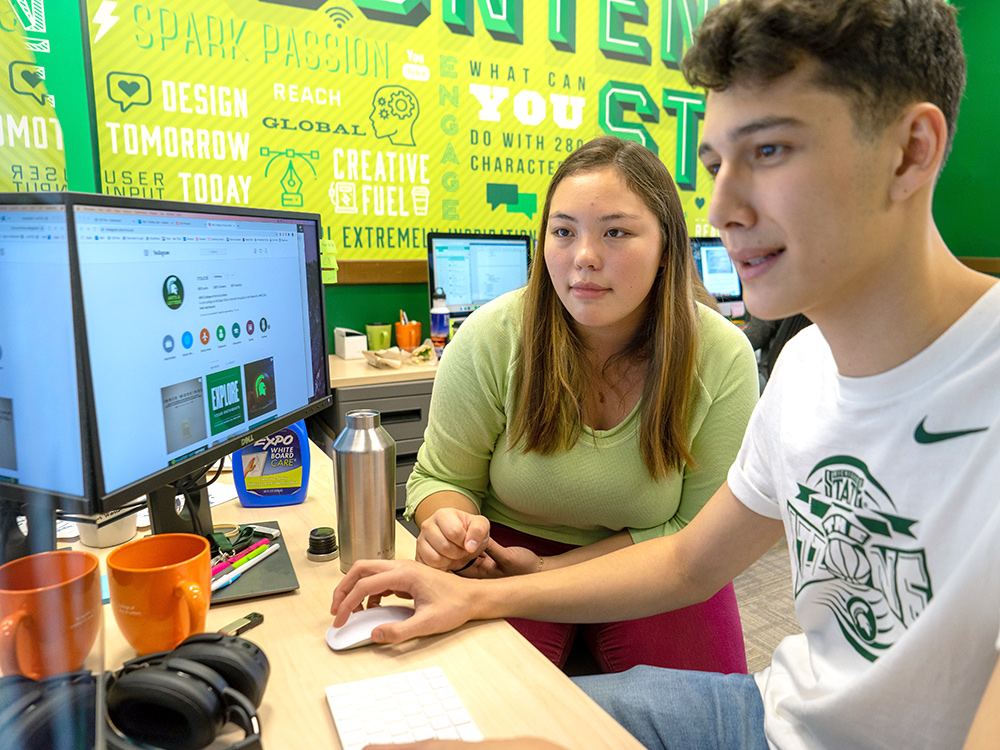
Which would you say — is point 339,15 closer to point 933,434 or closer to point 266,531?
point 266,531

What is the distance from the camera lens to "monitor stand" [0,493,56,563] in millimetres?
534

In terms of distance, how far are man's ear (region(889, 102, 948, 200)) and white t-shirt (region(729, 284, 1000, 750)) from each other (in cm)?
13

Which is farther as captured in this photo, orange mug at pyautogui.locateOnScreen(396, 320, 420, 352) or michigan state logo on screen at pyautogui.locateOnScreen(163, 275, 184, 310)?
orange mug at pyautogui.locateOnScreen(396, 320, 420, 352)

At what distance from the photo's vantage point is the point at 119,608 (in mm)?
726

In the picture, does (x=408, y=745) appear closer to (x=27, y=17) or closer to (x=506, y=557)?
(x=506, y=557)

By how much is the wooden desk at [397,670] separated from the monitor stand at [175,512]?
140 mm

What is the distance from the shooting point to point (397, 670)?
0.75 metres

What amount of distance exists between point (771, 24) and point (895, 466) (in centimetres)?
47

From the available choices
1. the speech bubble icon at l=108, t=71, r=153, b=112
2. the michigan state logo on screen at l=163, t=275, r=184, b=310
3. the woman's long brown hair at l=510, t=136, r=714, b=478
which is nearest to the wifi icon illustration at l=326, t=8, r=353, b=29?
the speech bubble icon at l=108, t=71, r=153, b=112

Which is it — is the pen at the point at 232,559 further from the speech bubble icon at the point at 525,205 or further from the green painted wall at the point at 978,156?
the green painted wall at the point at 978,156

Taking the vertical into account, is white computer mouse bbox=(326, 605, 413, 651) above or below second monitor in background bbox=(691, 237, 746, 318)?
below

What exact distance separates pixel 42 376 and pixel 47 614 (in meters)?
0.30

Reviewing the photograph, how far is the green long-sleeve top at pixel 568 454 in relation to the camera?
1323 mm

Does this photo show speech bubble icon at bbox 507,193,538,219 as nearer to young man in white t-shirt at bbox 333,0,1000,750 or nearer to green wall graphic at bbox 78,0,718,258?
green wall graphic at bbox 78,0,718,258
